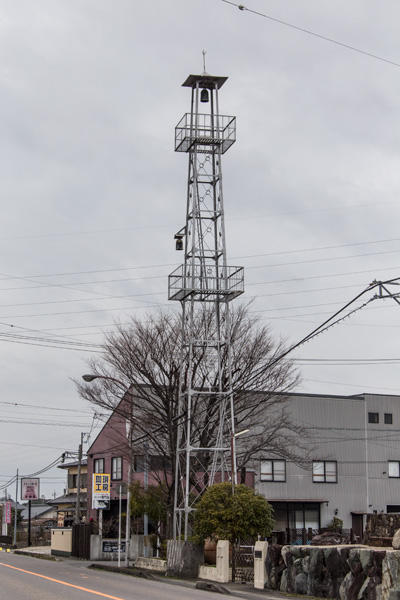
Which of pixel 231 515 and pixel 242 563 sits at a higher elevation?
pixel 231 515

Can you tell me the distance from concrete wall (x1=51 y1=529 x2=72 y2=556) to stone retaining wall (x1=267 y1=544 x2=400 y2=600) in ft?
74.7

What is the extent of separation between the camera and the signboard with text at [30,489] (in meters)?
63.1

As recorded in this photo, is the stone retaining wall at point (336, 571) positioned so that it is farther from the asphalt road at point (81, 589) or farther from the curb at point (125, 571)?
the curb at point (125, 571)

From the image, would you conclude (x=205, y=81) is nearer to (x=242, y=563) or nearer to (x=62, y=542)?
(x=242, y=563)

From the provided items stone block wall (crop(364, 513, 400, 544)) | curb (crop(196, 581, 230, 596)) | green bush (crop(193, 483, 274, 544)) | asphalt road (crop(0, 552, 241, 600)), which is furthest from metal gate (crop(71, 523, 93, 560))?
stone block wall (crop(364, 513, 400, 544))

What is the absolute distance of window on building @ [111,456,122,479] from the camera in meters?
53.5

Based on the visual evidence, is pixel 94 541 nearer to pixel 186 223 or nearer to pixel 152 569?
pixel 152 569

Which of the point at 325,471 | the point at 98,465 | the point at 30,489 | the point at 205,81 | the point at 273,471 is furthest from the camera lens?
the point at 30,489

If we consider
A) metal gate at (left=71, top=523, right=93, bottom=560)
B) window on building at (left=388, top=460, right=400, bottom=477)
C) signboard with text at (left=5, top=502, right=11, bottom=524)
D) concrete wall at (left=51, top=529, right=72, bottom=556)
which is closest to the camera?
metal gate at (left=71, top=523, right=93, bottom=560)

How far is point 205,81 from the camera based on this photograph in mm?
30391

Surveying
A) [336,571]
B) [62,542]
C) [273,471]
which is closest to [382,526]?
[336,571]

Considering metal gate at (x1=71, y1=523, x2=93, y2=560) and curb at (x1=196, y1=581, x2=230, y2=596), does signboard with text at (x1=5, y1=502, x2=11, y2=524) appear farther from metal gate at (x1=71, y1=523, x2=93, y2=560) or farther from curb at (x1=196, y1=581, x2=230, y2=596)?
curb at (x1=196, y1=581, x2=230, y2=596)

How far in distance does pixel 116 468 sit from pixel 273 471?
11917 mm

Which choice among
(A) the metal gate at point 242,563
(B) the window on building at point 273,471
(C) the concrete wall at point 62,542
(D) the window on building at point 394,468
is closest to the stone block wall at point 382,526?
(A) the metal gate at point 242,563
